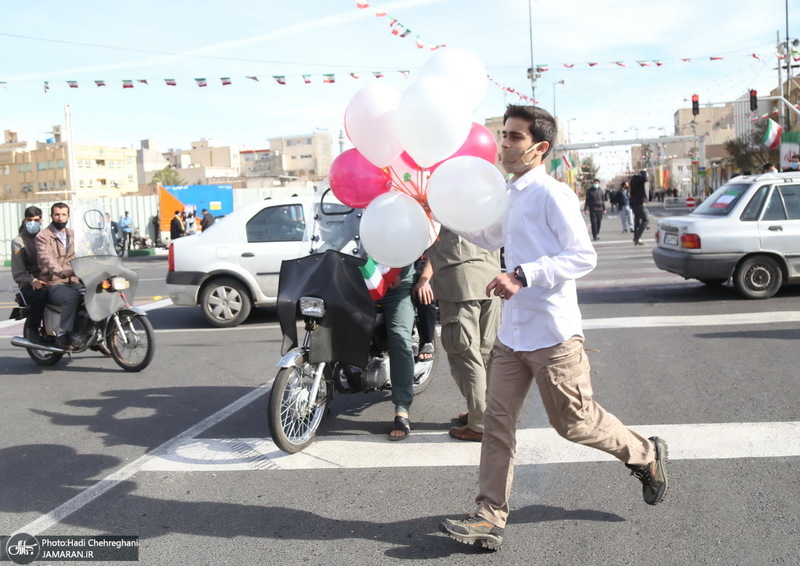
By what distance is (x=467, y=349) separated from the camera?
15.0ft

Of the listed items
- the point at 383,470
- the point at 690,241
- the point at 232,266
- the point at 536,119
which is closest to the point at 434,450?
the point at 383,470

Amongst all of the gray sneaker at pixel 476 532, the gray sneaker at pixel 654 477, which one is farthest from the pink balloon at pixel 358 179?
the gray sneaker at pixel 654 477

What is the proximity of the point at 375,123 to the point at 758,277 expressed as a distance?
766 centimetres

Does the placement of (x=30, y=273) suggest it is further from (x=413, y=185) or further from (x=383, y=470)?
(x=413, y=185)

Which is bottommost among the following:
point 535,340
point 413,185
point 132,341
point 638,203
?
point 132,341

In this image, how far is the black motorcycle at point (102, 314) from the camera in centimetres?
712

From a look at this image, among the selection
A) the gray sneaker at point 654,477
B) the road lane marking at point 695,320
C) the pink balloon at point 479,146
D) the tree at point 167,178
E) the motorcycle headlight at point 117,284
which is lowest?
the gray sneaker at point 654,477

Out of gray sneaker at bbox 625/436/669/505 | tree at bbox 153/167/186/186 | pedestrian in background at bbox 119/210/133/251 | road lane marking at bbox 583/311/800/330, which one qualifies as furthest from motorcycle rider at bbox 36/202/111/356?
tree at bbox 153/167/186/186

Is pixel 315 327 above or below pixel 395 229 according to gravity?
below

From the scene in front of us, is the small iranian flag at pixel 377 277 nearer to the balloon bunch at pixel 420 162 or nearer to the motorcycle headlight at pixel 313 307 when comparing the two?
the motorcycle headlight at pixel 313 307

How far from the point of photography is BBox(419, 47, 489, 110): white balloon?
3.95m

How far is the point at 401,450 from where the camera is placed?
4602 mm

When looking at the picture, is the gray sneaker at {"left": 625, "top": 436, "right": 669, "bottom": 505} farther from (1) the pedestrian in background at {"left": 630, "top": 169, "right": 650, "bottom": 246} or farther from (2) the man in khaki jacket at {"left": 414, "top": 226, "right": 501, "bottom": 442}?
(1) the pedestrian in background at {"left": 630, "top": 169, "right": 650, "bottom": 246}

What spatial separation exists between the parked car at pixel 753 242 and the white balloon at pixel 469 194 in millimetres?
7260
